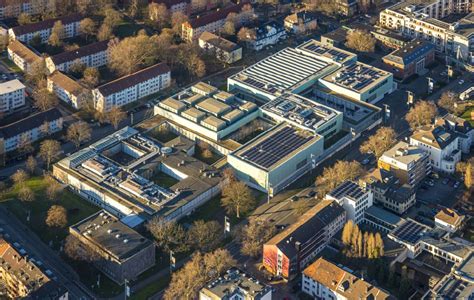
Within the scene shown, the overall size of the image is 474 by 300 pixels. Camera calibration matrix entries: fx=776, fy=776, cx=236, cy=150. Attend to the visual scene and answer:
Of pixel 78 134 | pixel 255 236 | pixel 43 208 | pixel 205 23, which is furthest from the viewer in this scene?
pixel 205 23

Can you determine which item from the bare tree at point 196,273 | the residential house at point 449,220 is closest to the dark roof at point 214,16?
the residential house at point 449,220

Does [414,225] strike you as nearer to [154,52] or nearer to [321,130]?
[321,130]

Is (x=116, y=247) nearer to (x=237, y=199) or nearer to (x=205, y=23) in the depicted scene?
(x=237, y=199)

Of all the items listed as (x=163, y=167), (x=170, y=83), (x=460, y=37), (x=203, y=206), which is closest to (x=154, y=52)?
(x=170, y=83)

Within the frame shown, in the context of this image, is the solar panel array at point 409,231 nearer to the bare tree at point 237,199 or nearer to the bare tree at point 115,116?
the bare tree at point 237,199

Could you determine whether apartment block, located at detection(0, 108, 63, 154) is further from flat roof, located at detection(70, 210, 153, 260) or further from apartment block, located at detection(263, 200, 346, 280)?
apartment block, located at detection(263, 200, 346, 280)

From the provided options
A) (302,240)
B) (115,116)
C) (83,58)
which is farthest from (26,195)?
(83,58)
